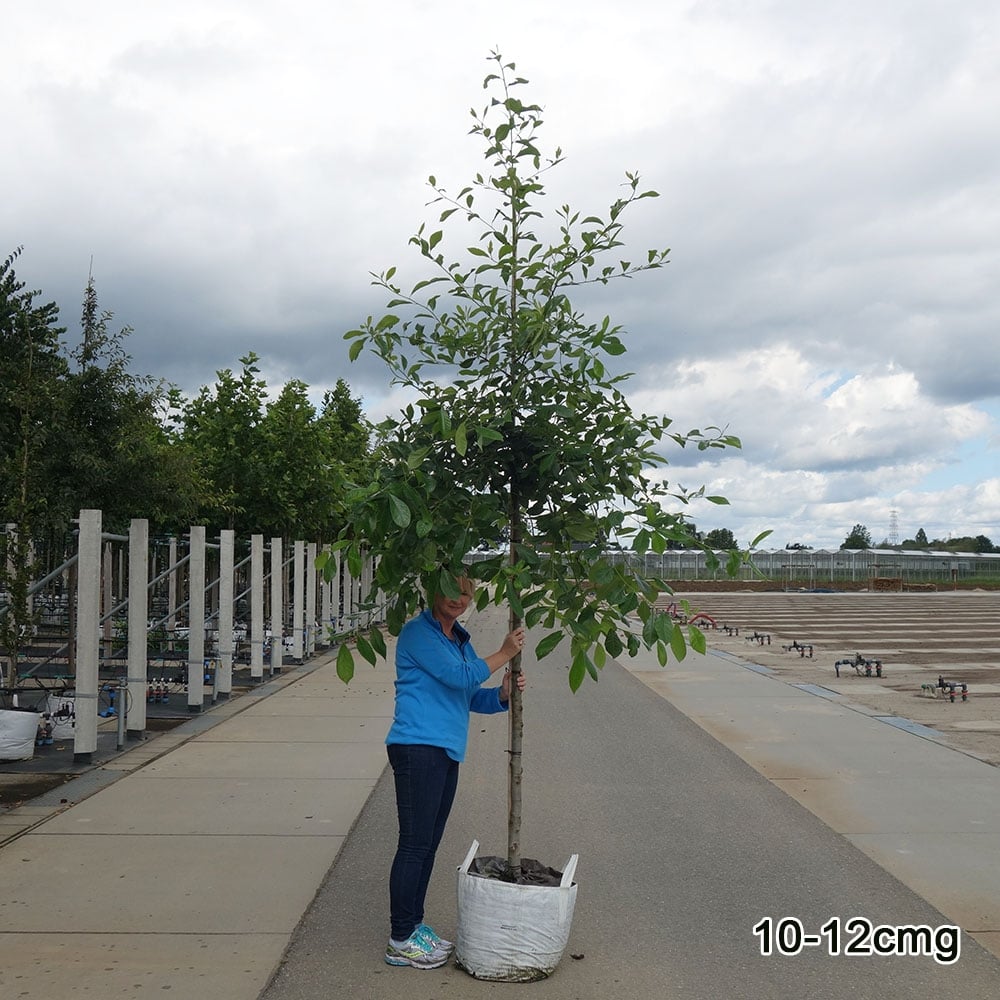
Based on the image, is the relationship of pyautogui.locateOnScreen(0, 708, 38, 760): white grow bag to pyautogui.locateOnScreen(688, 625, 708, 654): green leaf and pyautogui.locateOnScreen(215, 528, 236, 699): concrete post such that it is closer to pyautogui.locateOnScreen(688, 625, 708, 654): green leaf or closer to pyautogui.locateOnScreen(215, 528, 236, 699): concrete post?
Answer: pyautogui.locateOnScreen(215, 528, 236, 699): concrete post

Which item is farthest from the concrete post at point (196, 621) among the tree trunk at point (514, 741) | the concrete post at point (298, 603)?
the tree trunk at point (514, 741)

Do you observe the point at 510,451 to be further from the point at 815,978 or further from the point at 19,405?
the point at 19,405

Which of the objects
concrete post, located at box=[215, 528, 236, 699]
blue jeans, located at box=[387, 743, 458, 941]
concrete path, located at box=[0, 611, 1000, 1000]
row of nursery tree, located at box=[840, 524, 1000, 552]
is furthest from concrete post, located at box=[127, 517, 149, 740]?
row of nursery tree, located at box=[840, 524, 1000, 552]

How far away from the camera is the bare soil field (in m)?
14.1

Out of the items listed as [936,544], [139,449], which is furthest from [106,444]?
[936,544]

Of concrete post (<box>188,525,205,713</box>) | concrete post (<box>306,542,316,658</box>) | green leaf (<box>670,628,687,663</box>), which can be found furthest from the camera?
concrete post (<box>306,542,316,658</box>)

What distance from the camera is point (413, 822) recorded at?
4949mm

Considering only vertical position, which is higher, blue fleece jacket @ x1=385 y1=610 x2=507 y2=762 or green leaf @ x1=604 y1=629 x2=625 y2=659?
green leaf @ x1=604 y1=629 x2=625 y2=659

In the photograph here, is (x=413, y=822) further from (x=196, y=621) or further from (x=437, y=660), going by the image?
(x=196, y=621)

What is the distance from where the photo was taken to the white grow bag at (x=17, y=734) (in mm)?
9945

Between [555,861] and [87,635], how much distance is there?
16.0 ft

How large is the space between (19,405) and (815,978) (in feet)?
32.9

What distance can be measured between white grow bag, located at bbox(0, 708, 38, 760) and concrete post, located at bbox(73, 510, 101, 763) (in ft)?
1.39

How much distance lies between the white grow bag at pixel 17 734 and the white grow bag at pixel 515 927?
651cm
